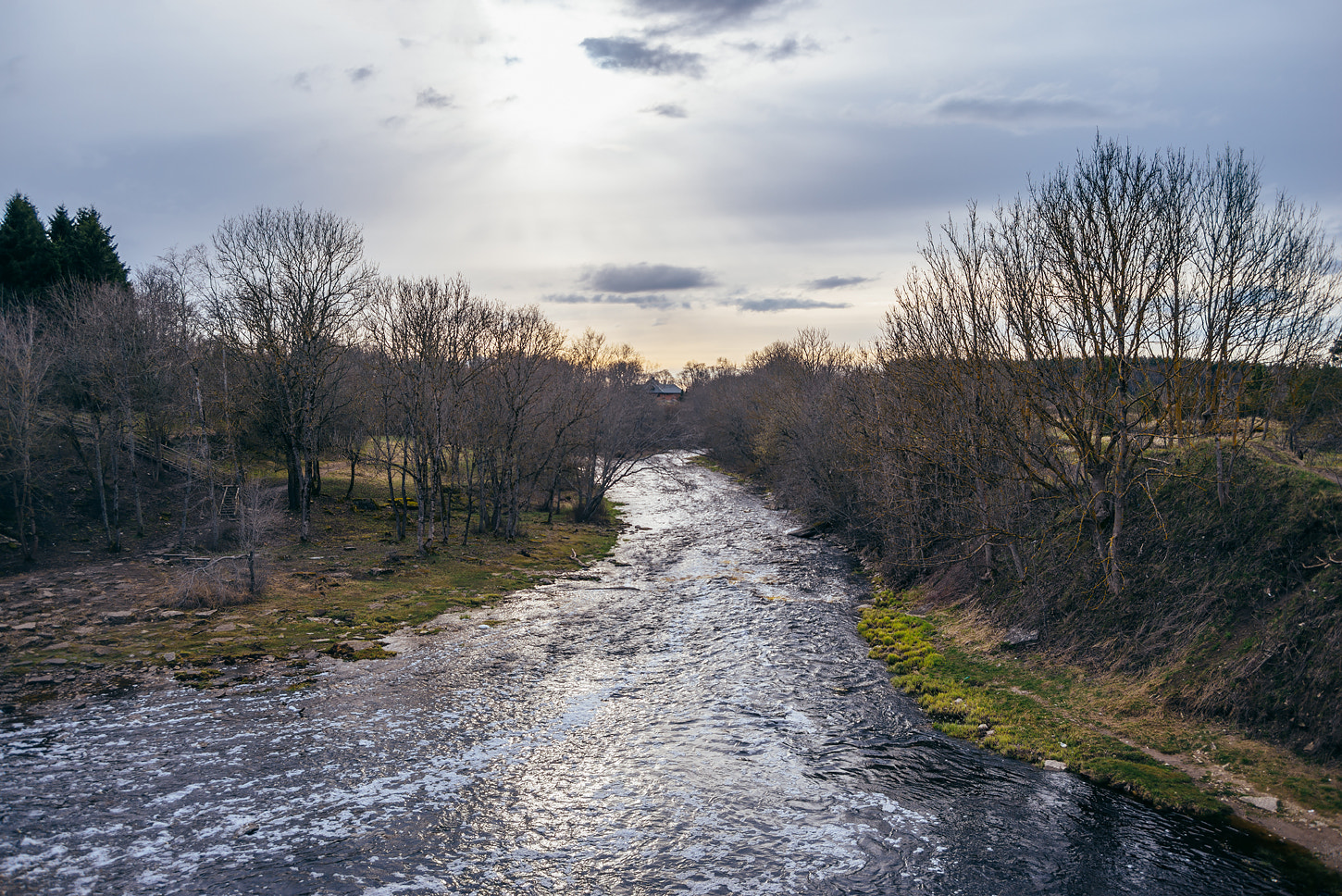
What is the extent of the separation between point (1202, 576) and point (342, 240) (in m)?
36.1

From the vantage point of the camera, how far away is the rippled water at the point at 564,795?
396 inches

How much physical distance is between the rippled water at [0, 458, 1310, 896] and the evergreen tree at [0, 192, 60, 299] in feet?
129

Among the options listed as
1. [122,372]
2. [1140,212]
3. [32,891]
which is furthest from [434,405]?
[1140,212]

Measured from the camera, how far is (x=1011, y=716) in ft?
50.5

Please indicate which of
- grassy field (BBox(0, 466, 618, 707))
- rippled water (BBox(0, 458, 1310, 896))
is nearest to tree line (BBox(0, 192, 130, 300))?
grassy field (BBox(0, 466, 618, 707))

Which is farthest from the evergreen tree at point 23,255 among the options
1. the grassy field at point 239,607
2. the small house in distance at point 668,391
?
the small house in distance at point 668,391

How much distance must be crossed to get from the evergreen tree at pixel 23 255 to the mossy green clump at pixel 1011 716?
167 feet

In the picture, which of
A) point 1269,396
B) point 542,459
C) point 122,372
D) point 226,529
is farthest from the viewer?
point 542,459

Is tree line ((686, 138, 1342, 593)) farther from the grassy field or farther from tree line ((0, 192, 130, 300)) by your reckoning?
tree line ((0, 192, 130, 300))

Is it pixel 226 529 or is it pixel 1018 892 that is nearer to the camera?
pixel 1018 892

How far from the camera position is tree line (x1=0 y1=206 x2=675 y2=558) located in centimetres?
2823

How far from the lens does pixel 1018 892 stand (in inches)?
383

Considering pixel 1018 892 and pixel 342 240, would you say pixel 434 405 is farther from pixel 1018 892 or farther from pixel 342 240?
pixel 1018 892

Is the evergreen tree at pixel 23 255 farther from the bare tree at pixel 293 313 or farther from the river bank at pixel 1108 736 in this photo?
the river bank at pixel 1108 736
